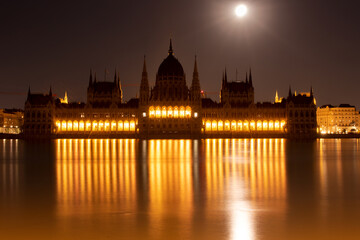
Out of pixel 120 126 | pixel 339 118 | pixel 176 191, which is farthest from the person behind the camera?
pixel 339 118

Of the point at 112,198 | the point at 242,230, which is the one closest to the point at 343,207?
the point at 242,230

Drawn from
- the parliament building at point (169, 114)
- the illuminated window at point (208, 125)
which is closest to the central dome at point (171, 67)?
the parliament building at point (169, 114)

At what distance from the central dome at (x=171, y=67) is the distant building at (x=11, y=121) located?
53.2 m

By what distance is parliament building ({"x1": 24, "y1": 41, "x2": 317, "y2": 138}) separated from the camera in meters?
126

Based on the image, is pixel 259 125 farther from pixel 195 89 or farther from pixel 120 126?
pixel 120 126

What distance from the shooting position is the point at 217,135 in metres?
115

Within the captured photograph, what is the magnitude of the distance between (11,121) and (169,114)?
239 feet

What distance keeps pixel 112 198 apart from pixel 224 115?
366 ft

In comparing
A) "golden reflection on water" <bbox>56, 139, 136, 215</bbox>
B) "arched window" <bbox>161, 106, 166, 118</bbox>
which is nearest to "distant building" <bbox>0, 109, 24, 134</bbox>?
"arched window" <bbox>161, 106, 166, 118</bbox>

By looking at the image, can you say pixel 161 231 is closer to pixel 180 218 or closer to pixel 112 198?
pixel 180 218

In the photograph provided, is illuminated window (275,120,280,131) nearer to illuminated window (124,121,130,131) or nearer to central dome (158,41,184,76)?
central dome (158,41,184,76)

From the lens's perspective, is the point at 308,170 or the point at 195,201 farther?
the point at 308,170

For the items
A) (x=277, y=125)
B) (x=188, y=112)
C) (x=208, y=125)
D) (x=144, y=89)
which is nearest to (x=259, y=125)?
(x=277, y=125)

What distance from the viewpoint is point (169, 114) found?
126562mm
